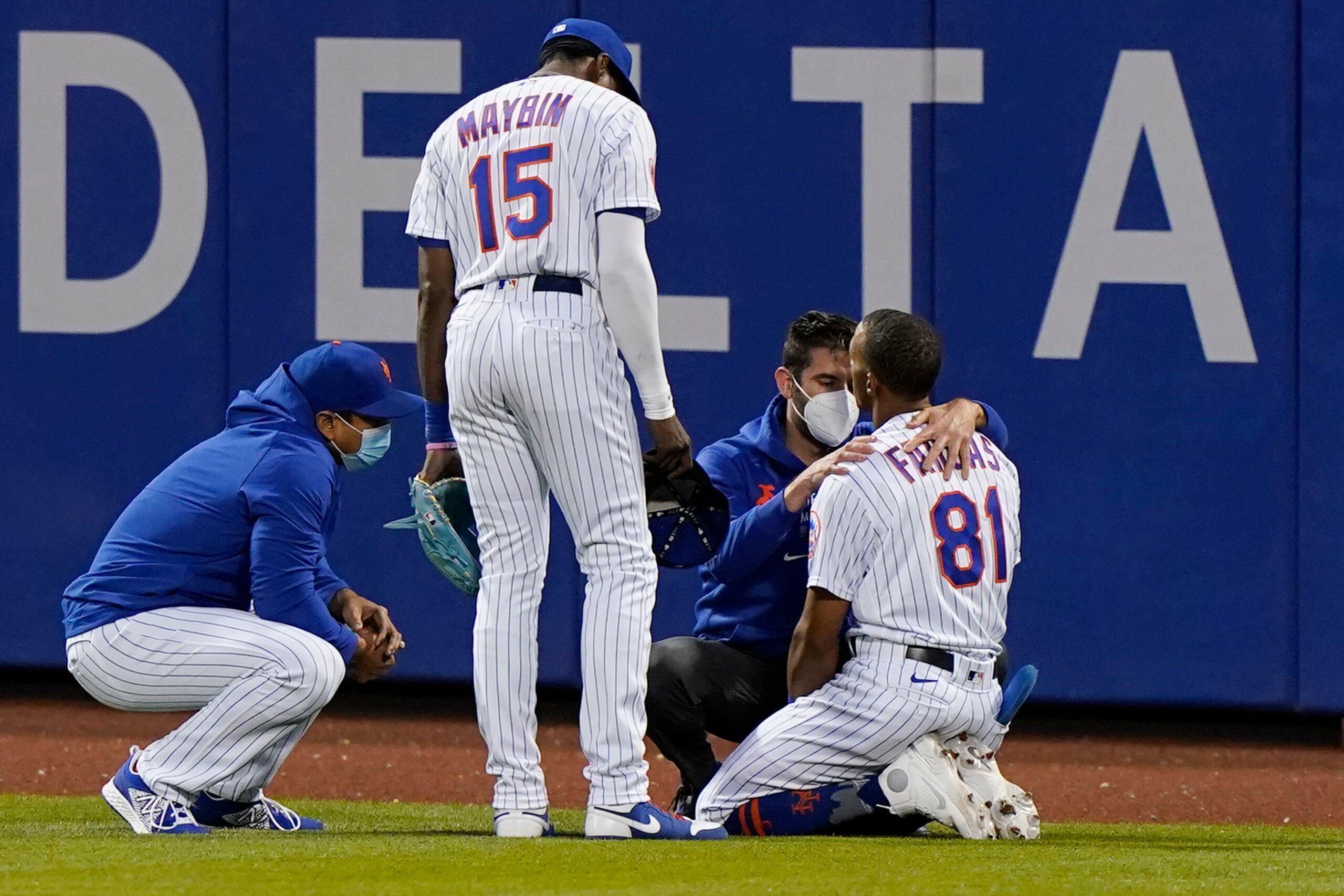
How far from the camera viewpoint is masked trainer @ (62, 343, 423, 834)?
3.73 metres

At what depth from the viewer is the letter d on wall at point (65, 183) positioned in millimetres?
6270

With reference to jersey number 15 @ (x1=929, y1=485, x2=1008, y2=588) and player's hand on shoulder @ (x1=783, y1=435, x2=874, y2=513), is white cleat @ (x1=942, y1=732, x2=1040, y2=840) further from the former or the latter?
player's hand on shoulder @ (x1=783, y1=435, x2=874, y2=513)

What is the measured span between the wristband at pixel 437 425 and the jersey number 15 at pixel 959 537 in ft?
3.30

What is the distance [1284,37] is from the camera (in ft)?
19.5

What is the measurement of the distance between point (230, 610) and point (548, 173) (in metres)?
1.19

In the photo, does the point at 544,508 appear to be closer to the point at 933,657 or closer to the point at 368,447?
the point at 368,447

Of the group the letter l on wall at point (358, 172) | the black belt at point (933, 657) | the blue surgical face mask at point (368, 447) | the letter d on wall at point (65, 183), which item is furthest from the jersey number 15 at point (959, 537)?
the letter d on wall at point (65, 183)

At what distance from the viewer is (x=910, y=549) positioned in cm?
362

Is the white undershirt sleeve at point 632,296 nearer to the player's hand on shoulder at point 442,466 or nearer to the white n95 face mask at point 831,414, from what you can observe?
the player's hand on shoulder at point 442,466

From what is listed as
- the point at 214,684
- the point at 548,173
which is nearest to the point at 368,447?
the point at 214,684

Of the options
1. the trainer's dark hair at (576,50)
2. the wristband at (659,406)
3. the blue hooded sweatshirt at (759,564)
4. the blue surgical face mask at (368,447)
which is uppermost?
the trainer's dark hair at (576,50)

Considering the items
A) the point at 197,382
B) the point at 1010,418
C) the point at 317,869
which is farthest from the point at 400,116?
the point at 317,869

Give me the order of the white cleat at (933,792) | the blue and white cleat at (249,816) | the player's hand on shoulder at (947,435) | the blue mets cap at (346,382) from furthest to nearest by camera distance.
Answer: the blue mets cap at (346,382) → the blue and white cleat at (249,816) → the player's hand on shoulder at (947,435) → the white cleat at (933,792)

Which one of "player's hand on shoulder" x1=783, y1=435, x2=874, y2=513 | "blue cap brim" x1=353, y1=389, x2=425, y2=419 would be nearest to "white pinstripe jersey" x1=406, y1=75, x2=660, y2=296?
"blue cap brim" x1=353, y1=389, x2=425, y2=419
